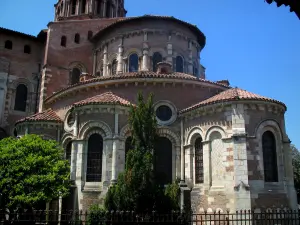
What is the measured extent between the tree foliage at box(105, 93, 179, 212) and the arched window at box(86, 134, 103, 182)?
379cm

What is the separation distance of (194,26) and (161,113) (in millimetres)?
10521

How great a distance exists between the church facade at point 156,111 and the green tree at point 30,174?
5.67 ft

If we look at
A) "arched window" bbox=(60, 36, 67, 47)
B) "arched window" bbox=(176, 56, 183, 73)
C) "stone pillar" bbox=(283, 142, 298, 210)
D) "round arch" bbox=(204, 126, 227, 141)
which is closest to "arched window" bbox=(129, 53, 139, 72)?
"arched window" bbox=(176, 56, 183, 73)

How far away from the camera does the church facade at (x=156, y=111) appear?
1845 centimetres

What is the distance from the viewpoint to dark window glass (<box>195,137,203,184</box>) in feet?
65.9

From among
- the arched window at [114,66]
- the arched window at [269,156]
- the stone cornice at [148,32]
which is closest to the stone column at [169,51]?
the stone cornice at [148,32]

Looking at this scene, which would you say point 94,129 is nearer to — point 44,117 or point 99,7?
point 44,117

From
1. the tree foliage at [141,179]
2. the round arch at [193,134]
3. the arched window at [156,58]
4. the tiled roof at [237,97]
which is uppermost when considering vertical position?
the arched window at [156,58]

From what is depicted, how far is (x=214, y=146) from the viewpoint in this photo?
19.4 meters

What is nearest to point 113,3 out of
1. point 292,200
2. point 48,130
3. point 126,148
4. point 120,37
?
point 120,37

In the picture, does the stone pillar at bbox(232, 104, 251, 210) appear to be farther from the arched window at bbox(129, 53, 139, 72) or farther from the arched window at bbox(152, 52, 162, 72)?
the arched window at bbox(129, 53, 139, 72)

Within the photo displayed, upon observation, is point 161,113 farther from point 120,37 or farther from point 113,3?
point 113,3

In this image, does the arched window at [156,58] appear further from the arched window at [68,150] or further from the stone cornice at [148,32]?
the arched window at [68,150]

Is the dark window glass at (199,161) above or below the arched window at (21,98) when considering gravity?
below
